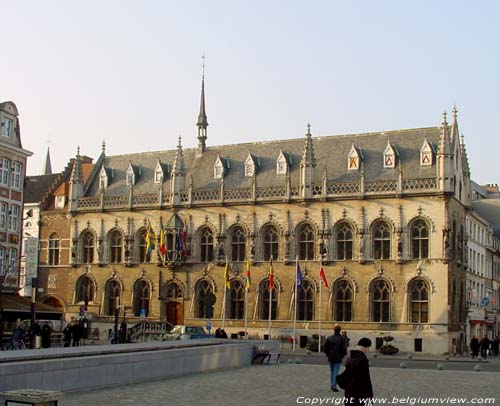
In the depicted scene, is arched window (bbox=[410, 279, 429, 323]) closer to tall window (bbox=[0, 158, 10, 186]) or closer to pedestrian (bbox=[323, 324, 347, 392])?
tall window (bbox=[0, 158, 10, 186])

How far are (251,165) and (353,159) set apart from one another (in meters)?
8.33

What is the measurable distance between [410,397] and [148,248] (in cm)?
4189

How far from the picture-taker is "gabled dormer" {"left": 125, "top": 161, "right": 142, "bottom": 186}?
67.8 meters

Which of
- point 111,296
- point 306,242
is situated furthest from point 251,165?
point 111,296

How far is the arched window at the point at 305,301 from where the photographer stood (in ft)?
189

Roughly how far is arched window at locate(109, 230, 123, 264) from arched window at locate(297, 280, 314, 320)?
636 inches

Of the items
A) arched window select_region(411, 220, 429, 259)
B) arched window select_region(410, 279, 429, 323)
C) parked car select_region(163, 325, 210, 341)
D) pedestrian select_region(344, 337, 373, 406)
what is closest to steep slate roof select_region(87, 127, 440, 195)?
arched window select_region(411, 220, 429, 259)

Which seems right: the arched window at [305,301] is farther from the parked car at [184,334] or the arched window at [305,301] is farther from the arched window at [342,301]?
the parked car at [184,334]

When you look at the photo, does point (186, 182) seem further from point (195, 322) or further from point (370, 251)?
point (370, 251)

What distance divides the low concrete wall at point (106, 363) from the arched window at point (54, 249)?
133 feet

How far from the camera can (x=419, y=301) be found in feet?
178

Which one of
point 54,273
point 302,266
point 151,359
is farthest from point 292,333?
point 151,359

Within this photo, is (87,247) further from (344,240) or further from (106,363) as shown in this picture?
(106,363)

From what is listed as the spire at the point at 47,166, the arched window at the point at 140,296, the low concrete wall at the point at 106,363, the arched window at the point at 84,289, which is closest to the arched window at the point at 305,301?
the arched window at the point at 140,296
